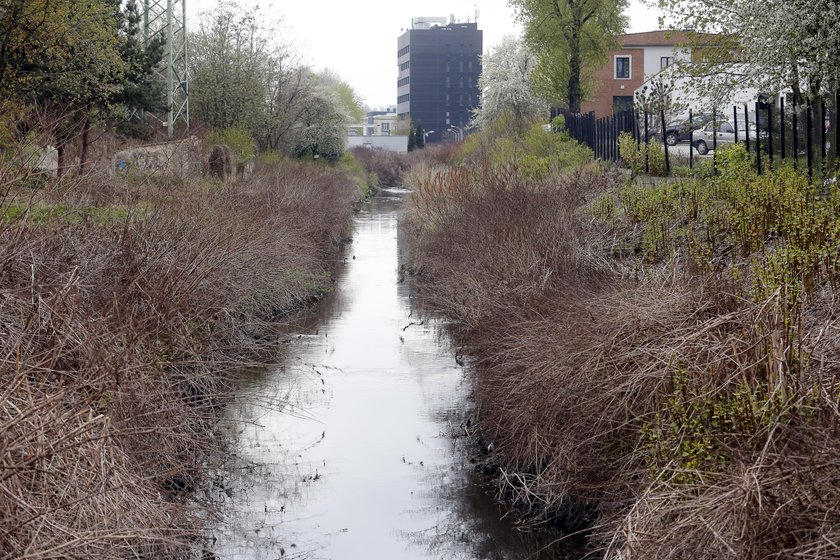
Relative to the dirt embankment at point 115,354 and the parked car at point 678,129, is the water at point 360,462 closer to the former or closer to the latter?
the dirt embankment at point 115,354

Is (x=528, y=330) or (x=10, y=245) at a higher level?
(x=10, y=245)

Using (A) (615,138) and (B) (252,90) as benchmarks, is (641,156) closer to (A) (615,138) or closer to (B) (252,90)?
(A) (615,138)

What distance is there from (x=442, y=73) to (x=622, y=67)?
276 feet

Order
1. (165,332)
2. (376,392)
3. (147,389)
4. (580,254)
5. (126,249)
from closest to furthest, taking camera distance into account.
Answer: (147,389), (165,332), (126,249), (580,254), (376,392)

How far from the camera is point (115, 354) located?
712cm

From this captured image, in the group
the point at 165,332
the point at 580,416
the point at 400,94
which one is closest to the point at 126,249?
the point at 165,332

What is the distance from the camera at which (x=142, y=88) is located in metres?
27.7

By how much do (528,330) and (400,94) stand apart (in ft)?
494

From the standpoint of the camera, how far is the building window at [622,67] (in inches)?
2482

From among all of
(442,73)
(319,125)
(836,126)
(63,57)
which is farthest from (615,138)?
(442,73)

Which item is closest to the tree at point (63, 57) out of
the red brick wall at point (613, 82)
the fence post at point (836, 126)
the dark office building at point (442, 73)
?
the fence post at point (836, 126)

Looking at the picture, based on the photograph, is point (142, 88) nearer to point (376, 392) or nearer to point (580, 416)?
point (376, 392)

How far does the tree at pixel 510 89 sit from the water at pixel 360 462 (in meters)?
35.7

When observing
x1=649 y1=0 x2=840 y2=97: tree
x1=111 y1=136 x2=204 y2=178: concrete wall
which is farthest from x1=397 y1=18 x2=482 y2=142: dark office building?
x1=649 y1=0 x2=840 y2=97: tree
